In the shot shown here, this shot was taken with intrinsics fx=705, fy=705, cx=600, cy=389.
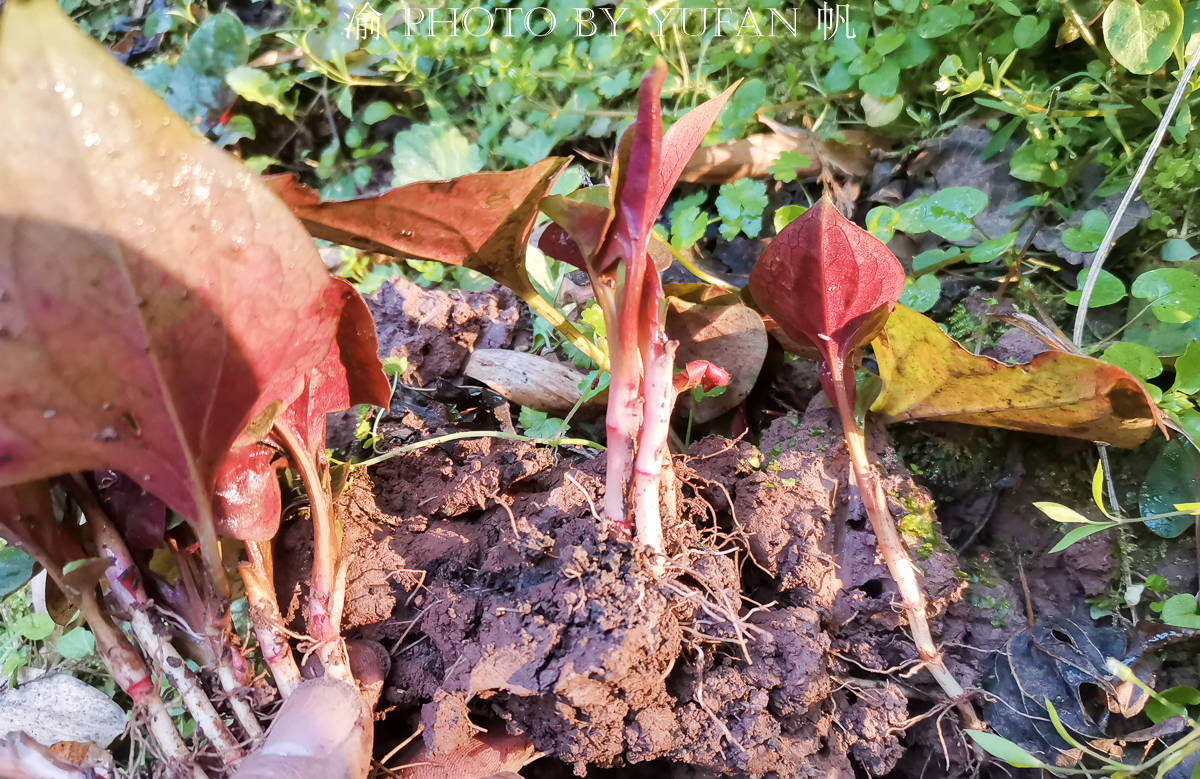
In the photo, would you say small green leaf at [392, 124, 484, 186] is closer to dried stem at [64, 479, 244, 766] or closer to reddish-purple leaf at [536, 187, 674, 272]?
reddish-purple leaf at [536, 187, 674, 272]

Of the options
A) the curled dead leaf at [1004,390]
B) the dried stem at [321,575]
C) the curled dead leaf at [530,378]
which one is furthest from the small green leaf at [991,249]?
the dried stem at [321,575]

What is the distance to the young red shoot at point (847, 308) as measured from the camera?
857 mm

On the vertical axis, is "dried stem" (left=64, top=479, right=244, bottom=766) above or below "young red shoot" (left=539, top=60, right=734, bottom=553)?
below

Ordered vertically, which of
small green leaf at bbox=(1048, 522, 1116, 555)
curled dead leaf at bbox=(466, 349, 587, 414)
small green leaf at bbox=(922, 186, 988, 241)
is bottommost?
small green leaf at bbox=(1048, 522, 1116, 555)

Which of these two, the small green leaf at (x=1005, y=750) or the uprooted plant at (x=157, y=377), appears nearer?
the uprooted plant at (x=157, y=377)

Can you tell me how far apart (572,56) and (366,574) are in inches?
46.6

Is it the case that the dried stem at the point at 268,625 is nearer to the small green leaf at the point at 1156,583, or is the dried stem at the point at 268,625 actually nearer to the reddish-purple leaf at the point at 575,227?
the reddish-purple leaf at the point at 575,227

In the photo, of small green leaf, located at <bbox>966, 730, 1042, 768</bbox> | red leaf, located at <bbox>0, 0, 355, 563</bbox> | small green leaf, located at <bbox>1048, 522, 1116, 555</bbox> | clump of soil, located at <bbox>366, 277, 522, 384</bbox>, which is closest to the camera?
red leaf, located at <bbox>0, 0, 355, 563</bbox>

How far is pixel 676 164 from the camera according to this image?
792mm

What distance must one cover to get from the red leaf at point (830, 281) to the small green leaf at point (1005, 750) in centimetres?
43

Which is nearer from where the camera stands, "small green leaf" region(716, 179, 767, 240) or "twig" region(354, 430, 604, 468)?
"twig" region(354, 430, 604, 468)

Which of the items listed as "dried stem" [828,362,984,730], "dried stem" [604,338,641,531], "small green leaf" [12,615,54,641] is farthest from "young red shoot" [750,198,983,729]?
"small green leaf" [12,615,54,641]

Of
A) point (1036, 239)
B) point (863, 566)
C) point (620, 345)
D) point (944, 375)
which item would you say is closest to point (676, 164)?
point (620, 345)

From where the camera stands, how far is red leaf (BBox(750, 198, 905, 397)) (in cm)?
86
